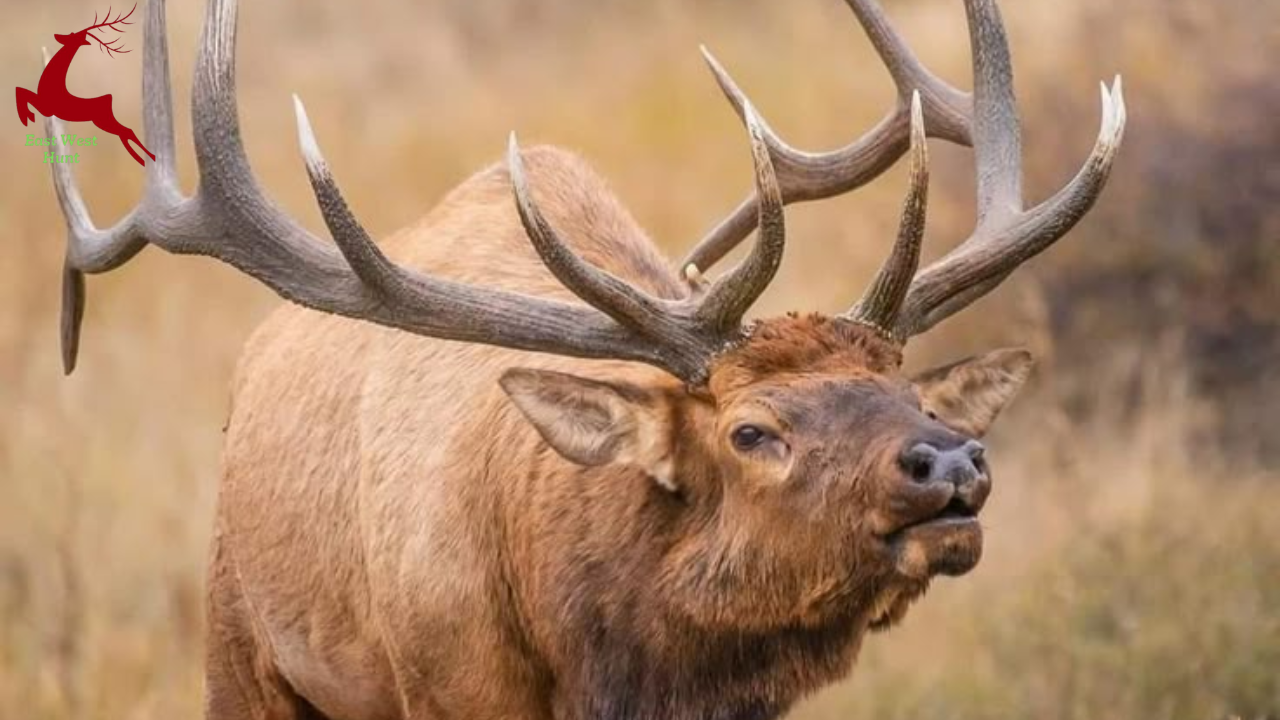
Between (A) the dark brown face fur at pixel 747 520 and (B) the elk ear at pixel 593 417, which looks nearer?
(A) the dark brown face fur at pixel 747 520

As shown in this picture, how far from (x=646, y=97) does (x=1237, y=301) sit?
177 inches

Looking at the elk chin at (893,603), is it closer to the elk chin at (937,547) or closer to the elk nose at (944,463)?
the elk chin at (937,547)

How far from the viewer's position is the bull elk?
6.58m

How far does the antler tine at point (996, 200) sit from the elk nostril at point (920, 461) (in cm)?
76

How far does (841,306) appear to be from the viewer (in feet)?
46.6

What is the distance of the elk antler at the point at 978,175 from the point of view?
6.91 meters

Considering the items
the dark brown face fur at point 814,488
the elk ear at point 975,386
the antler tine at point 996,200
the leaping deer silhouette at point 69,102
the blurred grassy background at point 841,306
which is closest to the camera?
the dark brown face fur at point 814,488

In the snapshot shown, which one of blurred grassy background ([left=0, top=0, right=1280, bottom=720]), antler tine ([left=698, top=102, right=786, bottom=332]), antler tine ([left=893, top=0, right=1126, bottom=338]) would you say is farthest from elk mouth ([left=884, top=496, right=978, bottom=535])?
blurred grassy background ([left=0, top=0, right=1280, bottom=720])

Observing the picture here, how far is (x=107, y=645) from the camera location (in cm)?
1215

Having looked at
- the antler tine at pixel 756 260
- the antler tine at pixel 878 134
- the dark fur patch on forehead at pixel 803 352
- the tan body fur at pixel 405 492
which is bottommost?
the tan body fur at pixel 405 492

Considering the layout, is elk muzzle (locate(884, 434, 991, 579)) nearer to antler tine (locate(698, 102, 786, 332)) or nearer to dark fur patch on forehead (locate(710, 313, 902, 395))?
dark fur patch on forehead (locate(710, 313, 902, 395))

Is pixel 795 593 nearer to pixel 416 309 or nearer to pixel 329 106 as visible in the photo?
pixel 416 309

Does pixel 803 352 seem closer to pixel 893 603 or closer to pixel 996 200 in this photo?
pixel 893 603

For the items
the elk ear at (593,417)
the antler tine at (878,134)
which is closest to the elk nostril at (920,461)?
the elk ear at (593,417)
